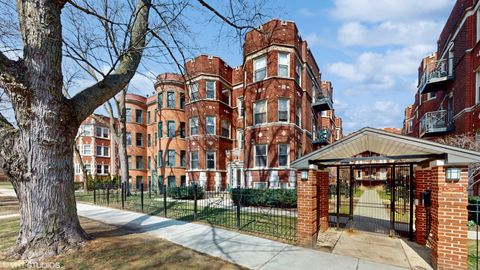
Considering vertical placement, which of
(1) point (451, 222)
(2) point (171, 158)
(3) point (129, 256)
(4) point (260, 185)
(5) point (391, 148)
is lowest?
(4) point (260, 185)

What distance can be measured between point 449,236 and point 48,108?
31.3 ft

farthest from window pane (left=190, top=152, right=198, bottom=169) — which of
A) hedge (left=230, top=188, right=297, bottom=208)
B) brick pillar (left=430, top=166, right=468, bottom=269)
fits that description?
brick pillar (left=430, top=166, right=468, bottom=269)

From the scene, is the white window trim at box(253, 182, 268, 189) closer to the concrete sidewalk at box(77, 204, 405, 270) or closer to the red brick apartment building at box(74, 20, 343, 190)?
the red brick apartment building at box(74, 20, 343, 190)

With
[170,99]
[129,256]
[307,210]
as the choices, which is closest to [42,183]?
[129,256]

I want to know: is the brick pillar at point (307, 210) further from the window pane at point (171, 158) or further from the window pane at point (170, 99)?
the window pane at point (170, 99)

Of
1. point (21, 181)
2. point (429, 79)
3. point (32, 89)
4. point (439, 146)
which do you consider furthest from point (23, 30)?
point (429, 79)

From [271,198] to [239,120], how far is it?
11938mm

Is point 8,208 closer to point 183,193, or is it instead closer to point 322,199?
point 183,193

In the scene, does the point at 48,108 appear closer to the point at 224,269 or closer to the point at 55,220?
the point at 55,220

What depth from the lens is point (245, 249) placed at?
6.14m

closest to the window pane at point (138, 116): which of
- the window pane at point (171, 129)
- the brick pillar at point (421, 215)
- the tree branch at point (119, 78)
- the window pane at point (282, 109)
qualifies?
the window pane at point (171, 129)

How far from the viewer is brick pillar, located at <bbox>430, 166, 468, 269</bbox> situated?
15.1ft

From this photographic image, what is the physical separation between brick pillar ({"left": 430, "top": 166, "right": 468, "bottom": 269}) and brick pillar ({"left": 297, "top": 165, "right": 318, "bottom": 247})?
2.69 m

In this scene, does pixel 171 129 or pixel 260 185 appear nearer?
pixel 260 185
